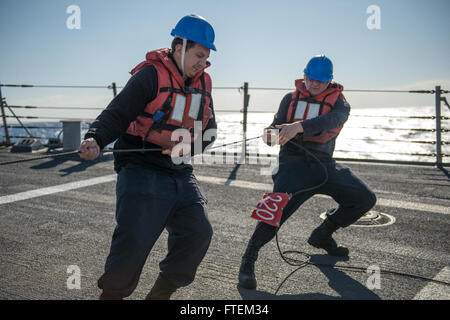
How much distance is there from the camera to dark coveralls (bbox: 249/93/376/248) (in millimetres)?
3437

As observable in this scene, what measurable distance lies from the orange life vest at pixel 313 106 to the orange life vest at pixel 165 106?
4.17 feet

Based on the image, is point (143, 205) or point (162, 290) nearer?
point (143, 205)

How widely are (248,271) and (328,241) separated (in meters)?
0.99

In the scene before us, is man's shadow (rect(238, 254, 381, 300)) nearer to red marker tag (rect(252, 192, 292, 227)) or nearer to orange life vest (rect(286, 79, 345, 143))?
red marker tag (rect(252, 192, 292, 227))

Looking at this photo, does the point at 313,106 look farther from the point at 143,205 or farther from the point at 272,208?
the point at 143,205

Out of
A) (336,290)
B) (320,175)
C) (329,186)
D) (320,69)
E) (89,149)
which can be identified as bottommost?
(336,290)

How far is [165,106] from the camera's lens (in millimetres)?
2502

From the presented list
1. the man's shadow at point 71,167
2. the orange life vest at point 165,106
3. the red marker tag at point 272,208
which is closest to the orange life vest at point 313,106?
the red marker tag at point 272,208

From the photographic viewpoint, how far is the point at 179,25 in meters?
2.57

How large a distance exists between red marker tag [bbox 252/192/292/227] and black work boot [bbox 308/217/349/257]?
0.66 metres

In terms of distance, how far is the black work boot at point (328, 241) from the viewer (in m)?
3.70

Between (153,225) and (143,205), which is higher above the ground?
(143,205)

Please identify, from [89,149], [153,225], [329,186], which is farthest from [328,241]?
[89,149]

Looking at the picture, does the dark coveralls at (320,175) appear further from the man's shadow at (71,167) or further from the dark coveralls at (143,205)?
the man's shadow at (71,167)
